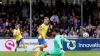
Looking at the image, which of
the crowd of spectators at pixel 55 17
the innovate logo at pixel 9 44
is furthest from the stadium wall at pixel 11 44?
the crowd of spectators at pixel 55 17

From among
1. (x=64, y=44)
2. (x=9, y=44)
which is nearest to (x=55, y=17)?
(x=64, y=44)

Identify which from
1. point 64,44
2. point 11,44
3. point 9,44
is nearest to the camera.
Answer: point 9,44

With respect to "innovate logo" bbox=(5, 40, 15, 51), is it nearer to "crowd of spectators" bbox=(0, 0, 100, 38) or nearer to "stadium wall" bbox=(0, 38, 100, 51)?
"stadium wall" bbox=(0, 38, 100, 51)

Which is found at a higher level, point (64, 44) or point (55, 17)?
point (55, 17)

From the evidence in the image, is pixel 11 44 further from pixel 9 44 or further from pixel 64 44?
pixel 64 44

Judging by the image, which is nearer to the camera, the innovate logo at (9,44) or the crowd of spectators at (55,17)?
the innovate logo at (9,44)

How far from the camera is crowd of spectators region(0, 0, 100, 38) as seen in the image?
30.9m

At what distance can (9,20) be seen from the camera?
33.2 metres

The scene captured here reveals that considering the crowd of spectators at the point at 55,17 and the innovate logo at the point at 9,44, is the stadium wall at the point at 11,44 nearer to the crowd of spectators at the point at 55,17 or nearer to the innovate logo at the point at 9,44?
the innovate logo at the point at 9,44

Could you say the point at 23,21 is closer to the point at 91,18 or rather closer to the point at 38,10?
the point at 38,10

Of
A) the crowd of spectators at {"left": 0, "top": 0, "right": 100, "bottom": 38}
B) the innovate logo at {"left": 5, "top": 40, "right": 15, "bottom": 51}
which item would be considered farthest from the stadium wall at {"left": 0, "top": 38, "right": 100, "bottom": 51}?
the crowd of spectators at {"left": 0, "top": 0, "right": 100, "bottom": 38}

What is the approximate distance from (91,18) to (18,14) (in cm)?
620

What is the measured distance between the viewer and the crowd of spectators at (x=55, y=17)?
30891 mm

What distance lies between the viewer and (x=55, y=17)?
32.7m
